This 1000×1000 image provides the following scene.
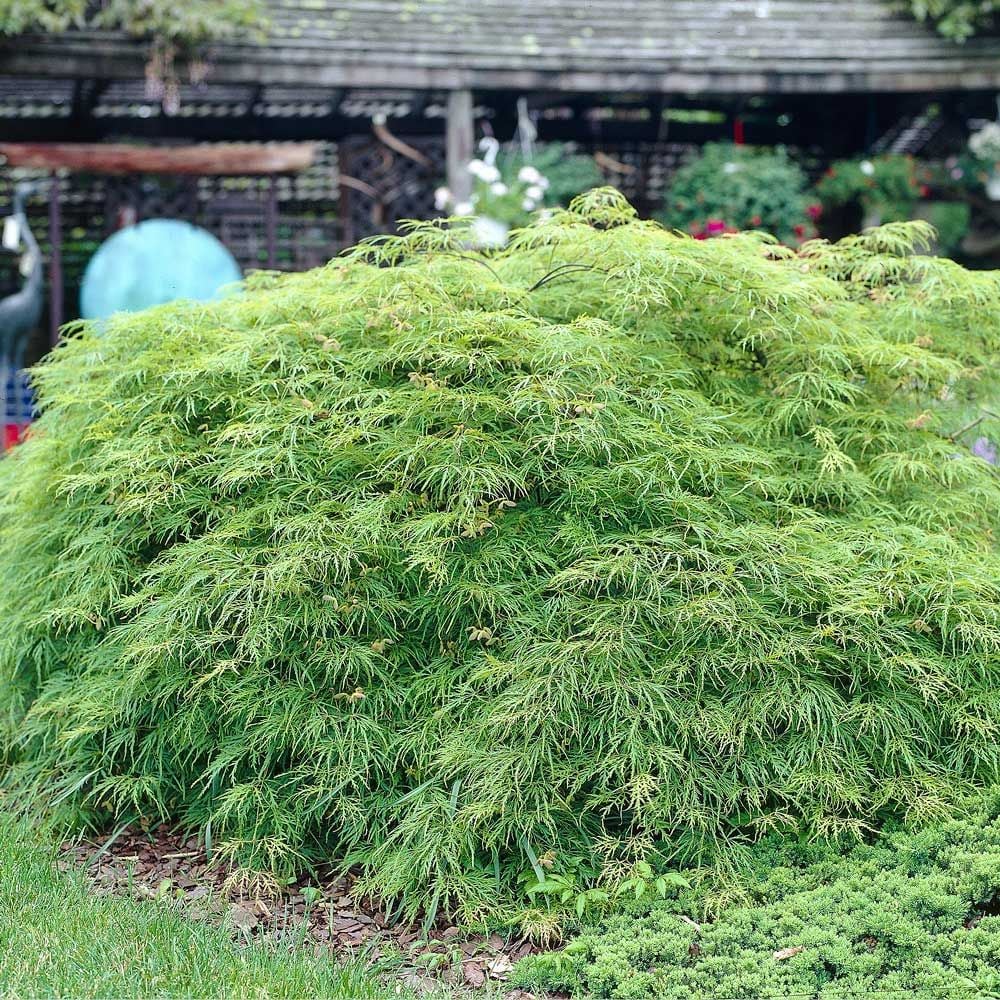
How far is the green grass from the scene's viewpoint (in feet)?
8.23

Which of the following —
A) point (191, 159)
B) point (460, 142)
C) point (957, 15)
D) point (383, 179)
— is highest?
point (957, 15)

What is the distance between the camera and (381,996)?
2.54m

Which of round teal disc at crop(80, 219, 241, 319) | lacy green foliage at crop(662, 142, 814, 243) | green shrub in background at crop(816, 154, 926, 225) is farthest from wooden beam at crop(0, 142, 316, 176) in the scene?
green shrub in background at crop(816, 154, 926, 225)

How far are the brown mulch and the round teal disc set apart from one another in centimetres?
533

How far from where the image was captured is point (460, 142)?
27.4 ft

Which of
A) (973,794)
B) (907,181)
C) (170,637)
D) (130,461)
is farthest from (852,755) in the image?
(907,181)

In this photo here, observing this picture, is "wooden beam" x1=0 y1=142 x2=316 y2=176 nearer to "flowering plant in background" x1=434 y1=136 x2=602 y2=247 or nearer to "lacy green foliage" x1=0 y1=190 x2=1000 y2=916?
"flowering plant in background" x1=434 y1=136 x2=602 y2=247

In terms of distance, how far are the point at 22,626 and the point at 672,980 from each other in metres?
2.27

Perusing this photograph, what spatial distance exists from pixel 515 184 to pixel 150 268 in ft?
8.73

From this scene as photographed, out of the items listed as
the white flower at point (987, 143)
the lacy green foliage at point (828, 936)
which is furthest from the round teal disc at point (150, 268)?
the lacy green foliage at point (828, 936)

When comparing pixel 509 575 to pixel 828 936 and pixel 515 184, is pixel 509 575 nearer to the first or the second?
Result: pixel 828 936

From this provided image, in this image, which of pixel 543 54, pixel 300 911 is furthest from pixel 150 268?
pixel 300 911

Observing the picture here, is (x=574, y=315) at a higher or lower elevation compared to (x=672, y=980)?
higher

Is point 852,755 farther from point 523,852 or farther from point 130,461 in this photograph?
point 130,461
